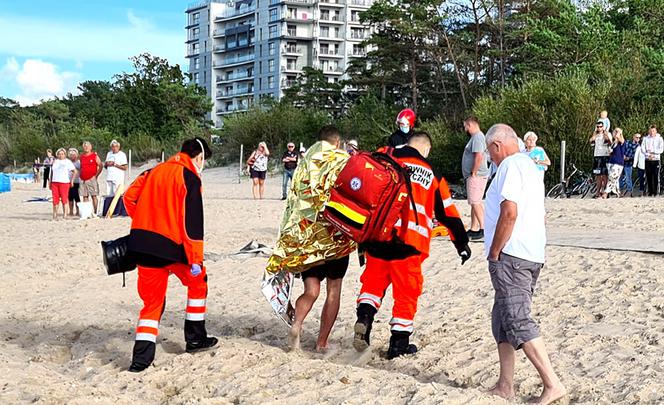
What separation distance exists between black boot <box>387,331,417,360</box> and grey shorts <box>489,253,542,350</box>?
1340mm

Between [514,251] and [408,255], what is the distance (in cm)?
125

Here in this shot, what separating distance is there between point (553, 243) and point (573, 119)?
14.7m

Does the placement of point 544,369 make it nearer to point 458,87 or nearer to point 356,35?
point 458,87

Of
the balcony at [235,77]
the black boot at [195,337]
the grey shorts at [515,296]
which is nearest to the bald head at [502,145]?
the grey shorts at [515,296]

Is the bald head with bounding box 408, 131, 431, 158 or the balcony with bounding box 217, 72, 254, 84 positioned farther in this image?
the balcony with bounding box 217, 72, 254, 84

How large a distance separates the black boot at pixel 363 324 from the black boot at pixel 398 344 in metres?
0.20

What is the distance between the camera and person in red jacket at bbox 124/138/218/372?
621 cm

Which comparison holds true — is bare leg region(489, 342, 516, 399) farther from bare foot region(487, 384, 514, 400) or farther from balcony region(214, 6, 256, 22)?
balcony region(214, 6, 256, 22)

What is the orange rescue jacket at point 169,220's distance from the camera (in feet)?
20.3

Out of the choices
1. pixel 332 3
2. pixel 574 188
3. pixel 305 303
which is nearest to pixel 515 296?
pixel 305 303

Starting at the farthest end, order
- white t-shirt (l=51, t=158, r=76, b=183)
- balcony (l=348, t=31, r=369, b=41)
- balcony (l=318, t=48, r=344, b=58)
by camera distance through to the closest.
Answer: balcony (l=348, t=31, r=369, b=41)
balcony (l=318, t=48, r=344, b=58)
white t-shirt (l=51, t=158, r=76, b=183)

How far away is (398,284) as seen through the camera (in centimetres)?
621

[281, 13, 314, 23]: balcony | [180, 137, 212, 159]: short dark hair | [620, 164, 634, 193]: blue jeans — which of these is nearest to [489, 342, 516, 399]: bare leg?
[180, 137, 212, 159]: short dark hair

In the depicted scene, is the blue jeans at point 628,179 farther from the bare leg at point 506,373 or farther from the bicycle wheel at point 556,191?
the bare leg at point 506,373
